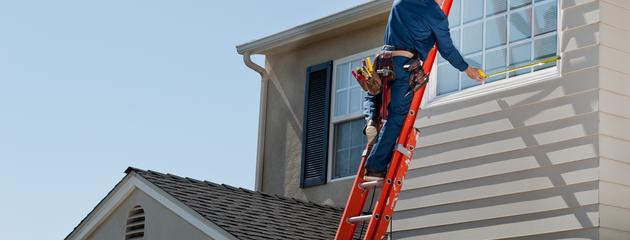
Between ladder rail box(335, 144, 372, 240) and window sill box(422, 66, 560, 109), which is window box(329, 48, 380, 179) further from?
ladder rail box(335, 144, 372, 240)

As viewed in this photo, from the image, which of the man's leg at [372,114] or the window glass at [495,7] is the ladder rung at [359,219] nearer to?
the man's leg at [372,114]

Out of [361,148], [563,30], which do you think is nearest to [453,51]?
[563,30]

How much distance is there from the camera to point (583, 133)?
8852 mm

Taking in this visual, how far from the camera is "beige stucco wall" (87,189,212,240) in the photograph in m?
11.0

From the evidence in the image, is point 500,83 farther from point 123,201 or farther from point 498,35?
point 123,201

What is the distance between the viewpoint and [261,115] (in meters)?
14.6

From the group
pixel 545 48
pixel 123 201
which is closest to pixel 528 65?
pixel 545 48

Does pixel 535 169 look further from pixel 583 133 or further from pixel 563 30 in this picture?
pixel 563 30

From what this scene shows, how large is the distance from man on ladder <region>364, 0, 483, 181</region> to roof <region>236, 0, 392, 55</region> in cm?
380

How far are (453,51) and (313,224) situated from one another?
137 inches

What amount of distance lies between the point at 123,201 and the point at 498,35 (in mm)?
4175

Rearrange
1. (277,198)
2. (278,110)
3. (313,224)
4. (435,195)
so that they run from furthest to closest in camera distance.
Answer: (278,110)
(277,198)
(313,224)
(435,195)

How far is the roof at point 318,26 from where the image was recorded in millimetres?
12961

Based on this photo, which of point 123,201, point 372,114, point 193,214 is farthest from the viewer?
point 123,201
